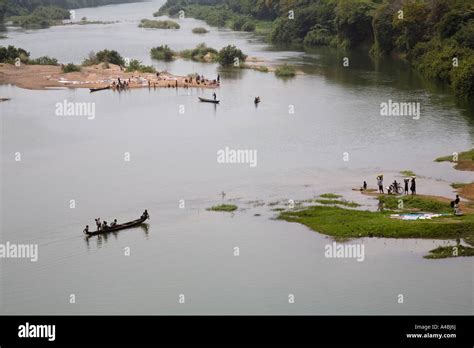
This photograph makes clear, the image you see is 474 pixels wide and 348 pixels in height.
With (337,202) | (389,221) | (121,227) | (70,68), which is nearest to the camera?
(389,221)

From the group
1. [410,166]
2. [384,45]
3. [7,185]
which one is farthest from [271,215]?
[384,45]

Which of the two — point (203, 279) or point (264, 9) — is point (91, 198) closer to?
point (203, 279)

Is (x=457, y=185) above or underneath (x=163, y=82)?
underneath

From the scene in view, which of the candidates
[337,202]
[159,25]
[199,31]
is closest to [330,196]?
[337,202]

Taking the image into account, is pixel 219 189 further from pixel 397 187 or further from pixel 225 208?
pixel 397 187

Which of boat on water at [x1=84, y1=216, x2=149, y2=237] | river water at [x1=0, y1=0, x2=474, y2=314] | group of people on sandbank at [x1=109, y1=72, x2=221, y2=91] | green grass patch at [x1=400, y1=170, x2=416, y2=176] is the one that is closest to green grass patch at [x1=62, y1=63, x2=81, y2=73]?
group of people on sandbank at [x1=109, y1=72, x2=221, y2=91]

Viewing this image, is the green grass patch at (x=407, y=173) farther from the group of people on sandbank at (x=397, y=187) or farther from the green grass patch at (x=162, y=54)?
the green grass patch at (x=162, y=54)

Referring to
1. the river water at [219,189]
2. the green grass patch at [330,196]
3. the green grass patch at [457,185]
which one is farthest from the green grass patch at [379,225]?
the green grass patch at [457,185]

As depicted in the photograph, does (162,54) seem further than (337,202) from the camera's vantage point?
Yes
